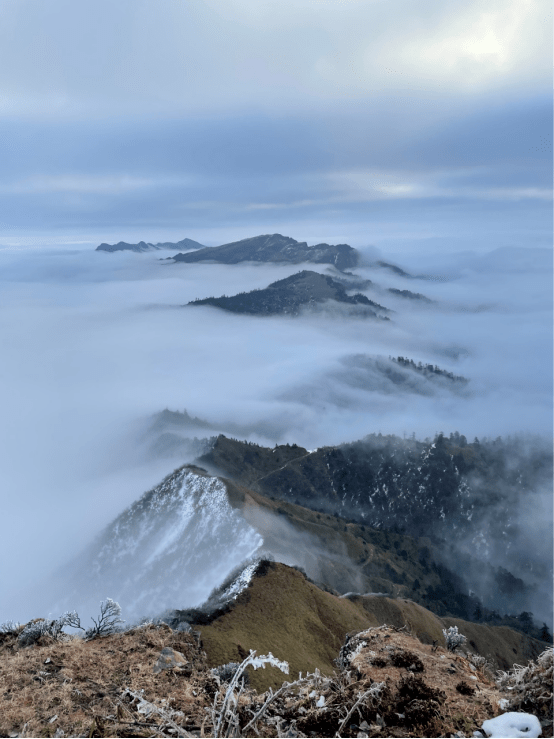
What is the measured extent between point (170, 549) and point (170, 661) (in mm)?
109171

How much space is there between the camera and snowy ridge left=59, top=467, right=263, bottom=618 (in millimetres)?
89875

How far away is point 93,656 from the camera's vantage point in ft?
44.4

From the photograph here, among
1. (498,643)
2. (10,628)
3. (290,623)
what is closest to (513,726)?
(10,628)

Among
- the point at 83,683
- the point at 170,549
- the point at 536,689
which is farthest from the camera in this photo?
the point at 170,549

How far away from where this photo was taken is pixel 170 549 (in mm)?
114375

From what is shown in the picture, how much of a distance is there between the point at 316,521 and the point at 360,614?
77070 mm

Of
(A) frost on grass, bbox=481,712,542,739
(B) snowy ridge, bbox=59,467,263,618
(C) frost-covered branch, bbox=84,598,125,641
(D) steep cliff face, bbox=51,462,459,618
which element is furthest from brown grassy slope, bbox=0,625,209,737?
(D) steep cliff face, bbox=51,462,459,618

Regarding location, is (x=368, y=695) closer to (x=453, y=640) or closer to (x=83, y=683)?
(x=83, y=683)

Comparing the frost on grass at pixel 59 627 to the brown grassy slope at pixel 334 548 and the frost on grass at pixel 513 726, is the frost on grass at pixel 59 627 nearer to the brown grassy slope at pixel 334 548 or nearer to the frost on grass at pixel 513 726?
the frost on grass at pixel 513 726

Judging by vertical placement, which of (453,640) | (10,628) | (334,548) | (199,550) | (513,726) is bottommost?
(334,548)

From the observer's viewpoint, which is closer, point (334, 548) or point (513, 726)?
point (513, 726)

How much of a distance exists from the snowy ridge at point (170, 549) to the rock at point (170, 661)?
6377cm

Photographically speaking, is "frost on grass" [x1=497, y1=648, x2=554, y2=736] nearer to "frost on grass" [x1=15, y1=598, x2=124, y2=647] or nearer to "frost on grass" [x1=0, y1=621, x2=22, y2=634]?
"frost on grass" [x1=15, y1=598, x2=124, y2=647]

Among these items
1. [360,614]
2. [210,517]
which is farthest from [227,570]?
[210,517]
